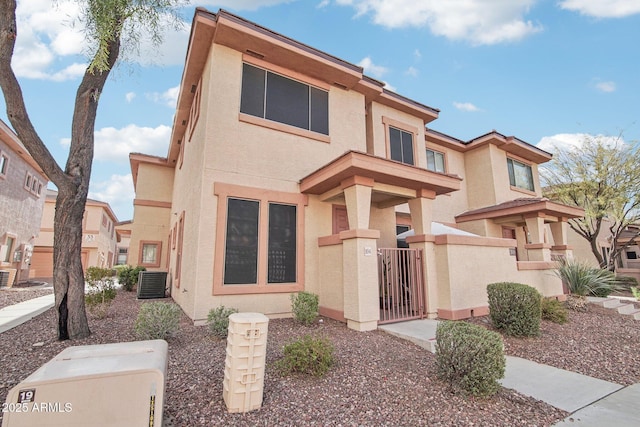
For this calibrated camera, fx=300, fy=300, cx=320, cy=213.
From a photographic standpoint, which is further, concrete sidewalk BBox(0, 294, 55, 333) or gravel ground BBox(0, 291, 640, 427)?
concrete sidewalk BBox(0, 294, 55, 333)

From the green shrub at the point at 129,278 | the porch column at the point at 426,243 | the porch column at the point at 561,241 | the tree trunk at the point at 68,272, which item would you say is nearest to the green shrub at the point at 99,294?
the tree trunk at the point at 68,272

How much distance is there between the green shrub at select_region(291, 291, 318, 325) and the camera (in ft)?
21.9

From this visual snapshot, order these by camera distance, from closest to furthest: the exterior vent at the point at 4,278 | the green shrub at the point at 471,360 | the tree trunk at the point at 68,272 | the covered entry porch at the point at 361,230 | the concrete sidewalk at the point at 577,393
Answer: the concrete sidewalk at the point at 577,393 → the green shrub at the point at 471,360 → the tree trunk at the point at 68,272 → the covered entry porch at the point at 361,230 → the exterior vent at the point at 4,278

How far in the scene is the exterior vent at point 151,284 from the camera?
10250 mm

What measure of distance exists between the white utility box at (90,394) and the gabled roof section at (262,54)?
761 centimetres

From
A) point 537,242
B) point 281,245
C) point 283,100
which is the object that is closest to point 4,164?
point 283,100

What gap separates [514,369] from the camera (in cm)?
473

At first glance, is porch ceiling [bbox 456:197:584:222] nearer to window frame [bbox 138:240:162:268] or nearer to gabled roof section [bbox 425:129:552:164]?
gabled roof section [bbox 425:129:552:164]

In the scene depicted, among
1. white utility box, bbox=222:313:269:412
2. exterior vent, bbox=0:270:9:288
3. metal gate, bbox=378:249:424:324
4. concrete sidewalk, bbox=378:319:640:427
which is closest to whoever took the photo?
white utility box, bbox=222:313:269:412

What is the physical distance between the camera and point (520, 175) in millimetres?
15273

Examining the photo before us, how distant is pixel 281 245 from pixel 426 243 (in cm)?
378

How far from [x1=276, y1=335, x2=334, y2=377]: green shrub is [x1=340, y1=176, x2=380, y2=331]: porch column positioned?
2.34 meters

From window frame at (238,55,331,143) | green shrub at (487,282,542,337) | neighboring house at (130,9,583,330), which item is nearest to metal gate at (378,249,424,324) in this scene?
neighboring house at (130,9,583,330)

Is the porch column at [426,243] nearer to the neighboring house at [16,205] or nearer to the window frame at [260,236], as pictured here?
the window frame at [260,236]
